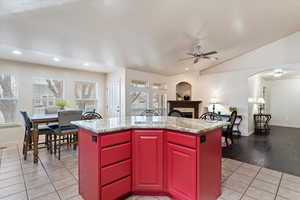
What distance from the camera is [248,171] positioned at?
9.23 ft

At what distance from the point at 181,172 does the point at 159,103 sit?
17.3 ft

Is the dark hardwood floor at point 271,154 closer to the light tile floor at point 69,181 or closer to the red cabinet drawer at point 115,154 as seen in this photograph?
the light tile floor at point 69,181


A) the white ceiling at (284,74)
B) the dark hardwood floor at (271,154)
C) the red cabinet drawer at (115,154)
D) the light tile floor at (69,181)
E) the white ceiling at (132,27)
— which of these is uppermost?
the white ceiling at (132,27)

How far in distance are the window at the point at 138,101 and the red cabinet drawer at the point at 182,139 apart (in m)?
4.00

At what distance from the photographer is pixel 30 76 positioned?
487cm

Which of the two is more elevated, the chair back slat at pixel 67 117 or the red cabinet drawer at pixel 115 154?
the chair back slat at pixel 67 117

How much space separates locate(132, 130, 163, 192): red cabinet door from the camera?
79.2 inches

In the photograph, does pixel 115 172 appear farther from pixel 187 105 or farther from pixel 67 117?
pixel 187 105

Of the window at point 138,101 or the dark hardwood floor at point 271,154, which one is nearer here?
the dark hardwood floor at point 271,154

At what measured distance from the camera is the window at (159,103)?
22.4 feet

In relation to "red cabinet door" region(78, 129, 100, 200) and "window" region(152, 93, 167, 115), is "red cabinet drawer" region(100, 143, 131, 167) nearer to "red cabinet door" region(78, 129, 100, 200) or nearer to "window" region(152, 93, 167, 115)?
"red cabinet door" region(78, 129, 100, 200)

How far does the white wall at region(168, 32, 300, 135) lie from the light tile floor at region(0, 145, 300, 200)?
3.64 meters

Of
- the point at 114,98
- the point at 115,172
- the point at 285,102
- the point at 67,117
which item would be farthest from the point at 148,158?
the point at 285,102

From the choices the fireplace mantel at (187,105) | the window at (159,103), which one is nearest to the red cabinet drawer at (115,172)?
the window at (159,103)
